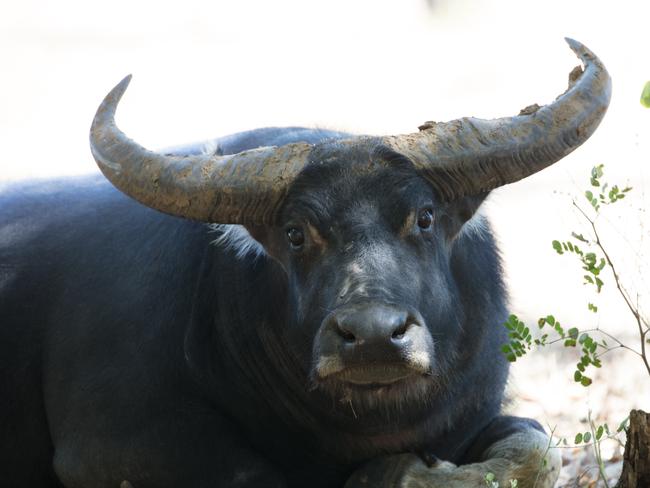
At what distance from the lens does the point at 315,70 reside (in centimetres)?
1667

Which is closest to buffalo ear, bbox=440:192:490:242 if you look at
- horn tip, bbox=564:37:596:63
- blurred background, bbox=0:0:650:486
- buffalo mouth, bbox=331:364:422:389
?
horn tip, bbox=564:37:596:63

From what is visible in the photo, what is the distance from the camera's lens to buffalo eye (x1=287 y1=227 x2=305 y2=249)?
4938 mm

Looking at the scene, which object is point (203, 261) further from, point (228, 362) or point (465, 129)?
point (465, 129)

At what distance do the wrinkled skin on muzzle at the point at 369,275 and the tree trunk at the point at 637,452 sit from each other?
769 mm

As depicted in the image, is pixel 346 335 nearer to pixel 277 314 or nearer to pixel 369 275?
pixel 369 275

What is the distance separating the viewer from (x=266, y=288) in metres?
5.42

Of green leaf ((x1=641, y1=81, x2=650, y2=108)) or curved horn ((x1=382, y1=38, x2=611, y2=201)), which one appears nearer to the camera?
green leaf ((x1=641, y1=81, x2=650, y2=108))

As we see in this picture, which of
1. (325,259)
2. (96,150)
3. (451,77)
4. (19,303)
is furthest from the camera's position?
(451,77)

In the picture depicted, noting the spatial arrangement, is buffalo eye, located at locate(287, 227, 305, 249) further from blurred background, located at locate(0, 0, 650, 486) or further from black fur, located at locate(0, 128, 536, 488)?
blurred background, located at locate(0, 0, 650, 486)

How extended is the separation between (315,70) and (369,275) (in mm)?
12334

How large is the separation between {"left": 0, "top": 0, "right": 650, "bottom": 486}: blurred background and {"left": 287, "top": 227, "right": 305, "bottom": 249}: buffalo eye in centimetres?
515

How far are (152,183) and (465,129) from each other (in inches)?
51.0

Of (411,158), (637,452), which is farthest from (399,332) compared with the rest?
(637,452)

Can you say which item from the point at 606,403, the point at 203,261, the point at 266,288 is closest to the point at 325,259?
the point at 266,288
